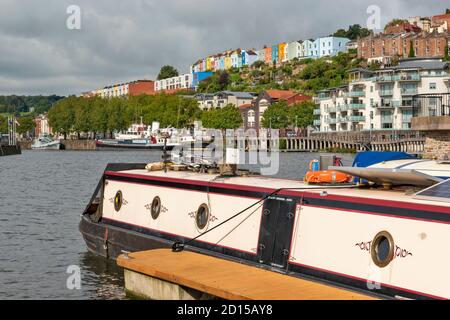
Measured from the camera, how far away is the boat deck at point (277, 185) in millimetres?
10705

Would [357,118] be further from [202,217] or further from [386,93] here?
[202,217]

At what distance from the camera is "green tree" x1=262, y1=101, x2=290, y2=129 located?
451ft

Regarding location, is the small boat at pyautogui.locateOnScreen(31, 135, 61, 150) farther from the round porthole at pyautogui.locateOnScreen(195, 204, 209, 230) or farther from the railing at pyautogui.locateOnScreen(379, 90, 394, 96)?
the round porthole at pyautogui.locateOnScreen(195, 204, 209, 230)

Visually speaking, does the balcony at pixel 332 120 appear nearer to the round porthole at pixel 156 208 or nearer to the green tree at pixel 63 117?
the green tree at pixel 63 117

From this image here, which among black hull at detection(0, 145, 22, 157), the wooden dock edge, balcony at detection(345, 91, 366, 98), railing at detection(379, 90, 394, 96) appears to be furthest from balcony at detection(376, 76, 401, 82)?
the wooden dock edge

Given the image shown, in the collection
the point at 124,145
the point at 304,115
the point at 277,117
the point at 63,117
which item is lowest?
the point at 124,145

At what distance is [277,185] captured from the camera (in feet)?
45.2

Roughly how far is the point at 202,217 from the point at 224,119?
13452 centimetres

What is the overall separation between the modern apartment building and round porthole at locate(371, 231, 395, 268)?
90.3m

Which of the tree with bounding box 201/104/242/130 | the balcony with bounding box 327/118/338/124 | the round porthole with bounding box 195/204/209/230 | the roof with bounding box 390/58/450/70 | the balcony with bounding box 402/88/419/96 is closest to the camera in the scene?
the round porthole with bounding box 195/204/209/230

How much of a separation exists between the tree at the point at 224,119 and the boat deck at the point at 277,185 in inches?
5093

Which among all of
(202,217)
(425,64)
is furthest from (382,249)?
(425,64)
